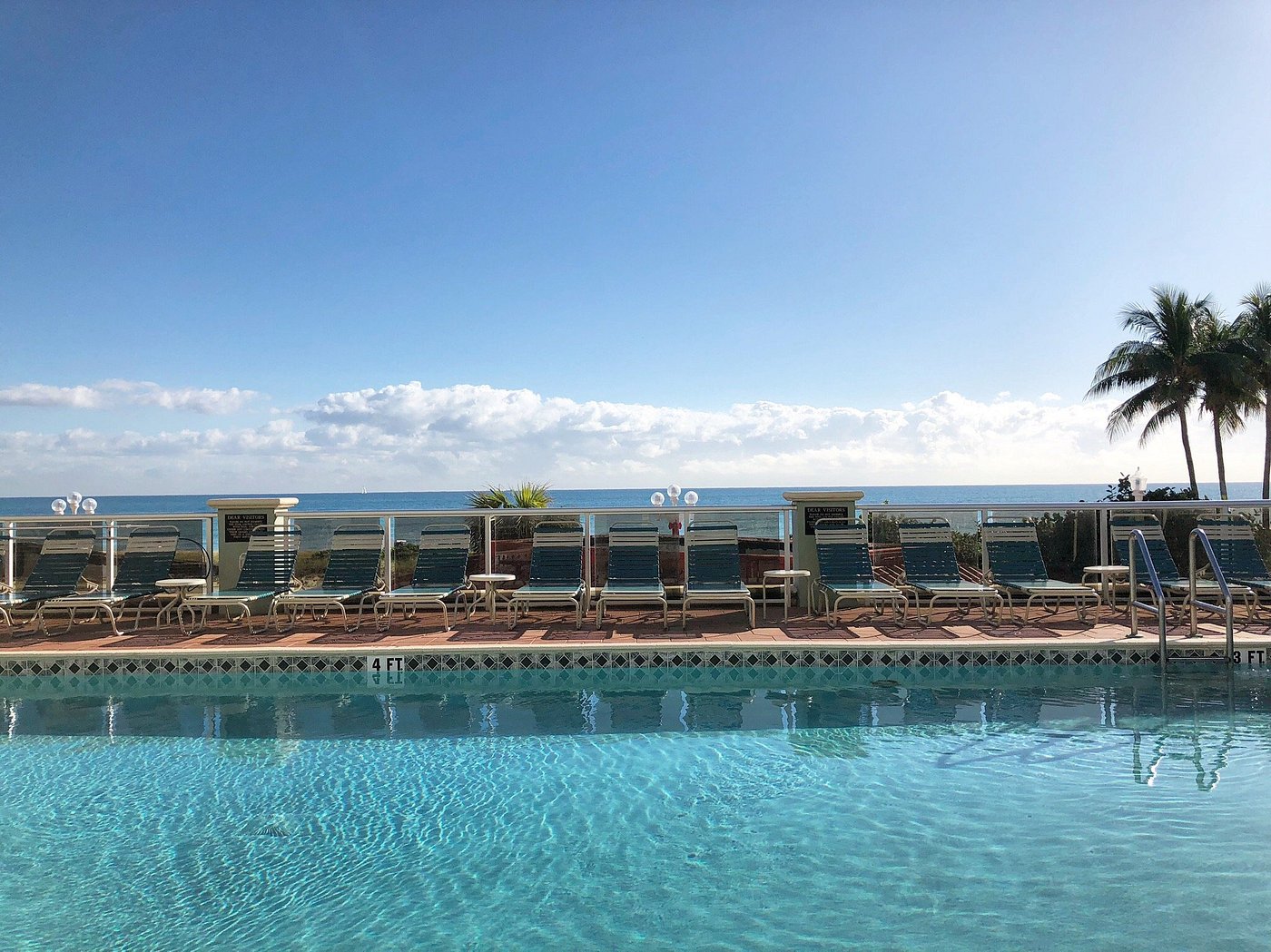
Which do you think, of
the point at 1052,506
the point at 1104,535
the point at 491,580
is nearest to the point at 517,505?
the point at 491,580

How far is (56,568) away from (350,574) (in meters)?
3.07

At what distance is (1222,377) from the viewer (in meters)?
24.0

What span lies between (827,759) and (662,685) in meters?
1.82

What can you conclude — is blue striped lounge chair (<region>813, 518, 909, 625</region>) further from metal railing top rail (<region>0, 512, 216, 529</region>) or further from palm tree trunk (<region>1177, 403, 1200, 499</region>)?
palm tree trunk (<region>1177, 403, 1200, 499</region>)

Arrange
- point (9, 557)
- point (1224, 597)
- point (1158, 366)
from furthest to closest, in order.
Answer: point (1158, 366) < point (9, 557) < point (1224, 597)

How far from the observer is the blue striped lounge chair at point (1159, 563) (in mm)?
7477

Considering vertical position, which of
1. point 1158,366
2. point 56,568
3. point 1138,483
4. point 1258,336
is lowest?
point 56,568

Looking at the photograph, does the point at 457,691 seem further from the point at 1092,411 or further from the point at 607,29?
the point at 1092,411

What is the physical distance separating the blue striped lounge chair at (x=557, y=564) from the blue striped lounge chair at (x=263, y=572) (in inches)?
93.8

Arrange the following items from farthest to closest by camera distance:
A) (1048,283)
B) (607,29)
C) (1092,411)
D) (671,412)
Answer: (671,412)
(1092,411)
(1048,283)
(607,29)

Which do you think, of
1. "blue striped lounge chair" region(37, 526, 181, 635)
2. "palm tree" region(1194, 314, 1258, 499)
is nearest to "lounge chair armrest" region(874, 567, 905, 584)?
"blue striped lounge chair" region(37, 526, 181, 635)

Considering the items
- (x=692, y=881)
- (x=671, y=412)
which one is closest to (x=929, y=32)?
(x=692, y=881)

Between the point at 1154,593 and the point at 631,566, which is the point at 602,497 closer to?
the point at 631,566

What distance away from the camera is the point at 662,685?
6.18 m
